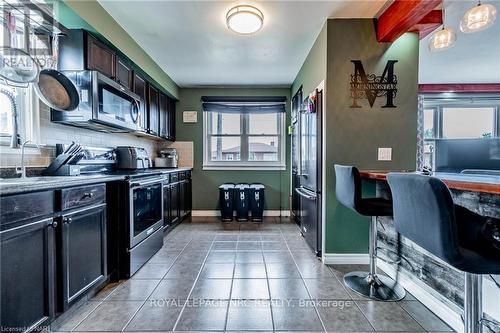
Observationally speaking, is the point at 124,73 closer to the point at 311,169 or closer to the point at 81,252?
the point at 81,252

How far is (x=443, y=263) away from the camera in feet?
5.59

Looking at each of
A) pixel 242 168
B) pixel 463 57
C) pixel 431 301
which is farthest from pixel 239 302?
pixel 463 57

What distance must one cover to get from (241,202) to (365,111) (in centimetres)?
250

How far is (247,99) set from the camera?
4645 mm

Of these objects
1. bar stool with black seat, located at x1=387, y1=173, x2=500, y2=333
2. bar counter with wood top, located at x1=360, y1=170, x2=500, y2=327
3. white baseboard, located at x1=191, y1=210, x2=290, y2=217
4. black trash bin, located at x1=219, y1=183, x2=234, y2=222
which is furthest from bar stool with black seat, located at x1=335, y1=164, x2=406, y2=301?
white baseboard, located at x1=191, y1=210, x2=290, y2=217

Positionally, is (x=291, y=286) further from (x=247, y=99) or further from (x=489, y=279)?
(x=247, y=99)

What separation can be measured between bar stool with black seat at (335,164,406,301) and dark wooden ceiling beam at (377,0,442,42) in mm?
1331

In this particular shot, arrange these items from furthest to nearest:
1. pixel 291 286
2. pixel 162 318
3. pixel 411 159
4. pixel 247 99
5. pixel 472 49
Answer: pixel 247 99 → pixel 472 49 → pixel 411 159 → pixel 291 286 → pixel 162 318

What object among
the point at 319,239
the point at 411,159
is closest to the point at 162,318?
the point at 319,239

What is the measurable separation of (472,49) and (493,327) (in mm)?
3609

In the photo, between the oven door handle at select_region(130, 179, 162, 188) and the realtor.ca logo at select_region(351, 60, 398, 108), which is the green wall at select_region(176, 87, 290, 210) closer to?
the oven door handle at select_region(130, 179, 162, 188)

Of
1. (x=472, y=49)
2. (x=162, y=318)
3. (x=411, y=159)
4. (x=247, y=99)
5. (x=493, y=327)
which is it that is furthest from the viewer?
(x=247, y=99)

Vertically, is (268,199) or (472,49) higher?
(472,49)

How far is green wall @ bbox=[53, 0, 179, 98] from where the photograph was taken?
201 cm
